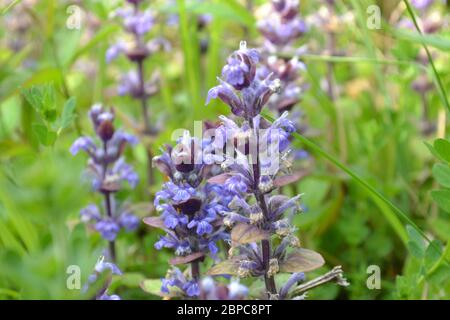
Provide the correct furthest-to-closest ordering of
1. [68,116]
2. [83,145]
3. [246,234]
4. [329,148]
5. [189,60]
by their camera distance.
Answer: [329,148]
[189,60]
[83,145]
[68,116]
[246,234]

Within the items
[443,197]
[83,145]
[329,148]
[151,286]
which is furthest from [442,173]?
[329,148]

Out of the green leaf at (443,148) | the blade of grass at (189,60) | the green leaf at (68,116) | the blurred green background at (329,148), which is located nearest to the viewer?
the green leaf at (443,148)

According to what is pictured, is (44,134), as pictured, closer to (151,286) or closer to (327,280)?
(151,286)

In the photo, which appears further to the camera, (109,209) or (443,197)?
(109,209)

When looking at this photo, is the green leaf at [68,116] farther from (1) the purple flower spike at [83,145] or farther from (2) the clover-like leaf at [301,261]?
(2) the clover-like leaf at [301,261]

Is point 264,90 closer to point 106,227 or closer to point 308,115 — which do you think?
point 106,227

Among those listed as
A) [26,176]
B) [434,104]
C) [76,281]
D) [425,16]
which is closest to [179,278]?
[76,281]

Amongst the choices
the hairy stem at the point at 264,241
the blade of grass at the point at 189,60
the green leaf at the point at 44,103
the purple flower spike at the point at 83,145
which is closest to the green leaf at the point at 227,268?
the hairy stem at the point at 264,241
